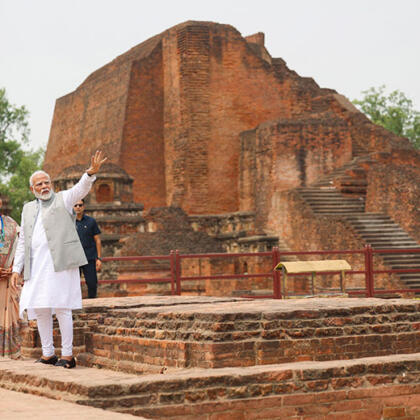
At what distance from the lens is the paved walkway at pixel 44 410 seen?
4602 mm

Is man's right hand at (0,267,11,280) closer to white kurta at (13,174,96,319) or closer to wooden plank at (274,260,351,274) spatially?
white kurta at (13,174,96,319)

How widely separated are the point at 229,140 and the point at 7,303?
21.3m

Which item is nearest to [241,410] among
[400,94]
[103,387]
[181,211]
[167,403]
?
[167,403]

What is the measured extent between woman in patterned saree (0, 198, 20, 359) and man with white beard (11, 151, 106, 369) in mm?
636

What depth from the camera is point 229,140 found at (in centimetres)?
2845

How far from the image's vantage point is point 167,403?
5.34 m

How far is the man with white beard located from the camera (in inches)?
261

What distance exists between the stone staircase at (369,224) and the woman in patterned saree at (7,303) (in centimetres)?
1119

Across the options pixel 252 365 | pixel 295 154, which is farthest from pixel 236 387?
pixel 295 154

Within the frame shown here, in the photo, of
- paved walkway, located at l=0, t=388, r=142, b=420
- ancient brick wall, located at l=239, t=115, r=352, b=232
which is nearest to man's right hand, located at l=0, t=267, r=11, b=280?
paved walkway, located at l=0, t=388, r=142, b=420

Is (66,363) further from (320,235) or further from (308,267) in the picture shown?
(320,235)

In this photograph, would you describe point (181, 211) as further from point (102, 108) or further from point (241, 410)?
point (241, 410)

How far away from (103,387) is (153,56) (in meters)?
25.1

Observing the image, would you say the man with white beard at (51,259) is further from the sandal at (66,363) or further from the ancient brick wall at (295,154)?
the ancient brick wall at (295,154)
